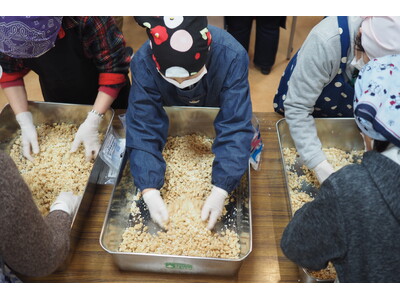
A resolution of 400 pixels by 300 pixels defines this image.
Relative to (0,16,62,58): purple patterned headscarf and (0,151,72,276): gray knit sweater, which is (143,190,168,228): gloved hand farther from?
(0,16,62,58): purple patterned headscarf

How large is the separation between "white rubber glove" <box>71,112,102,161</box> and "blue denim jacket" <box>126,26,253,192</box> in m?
0.23

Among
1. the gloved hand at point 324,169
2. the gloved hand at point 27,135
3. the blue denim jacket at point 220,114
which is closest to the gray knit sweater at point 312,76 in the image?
the gloved hand at point 324,169

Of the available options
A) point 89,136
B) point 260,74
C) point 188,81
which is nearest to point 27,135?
point 89,136

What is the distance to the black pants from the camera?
2826 millimetres

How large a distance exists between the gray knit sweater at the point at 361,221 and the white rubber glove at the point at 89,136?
0.95 m

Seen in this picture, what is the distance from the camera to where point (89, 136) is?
1.44 m

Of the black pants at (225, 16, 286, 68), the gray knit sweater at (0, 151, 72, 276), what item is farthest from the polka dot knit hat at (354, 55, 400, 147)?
the black pants at (225, 16, 286, 68)

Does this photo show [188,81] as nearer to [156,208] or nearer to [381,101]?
[156,208]

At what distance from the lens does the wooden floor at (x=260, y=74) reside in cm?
293

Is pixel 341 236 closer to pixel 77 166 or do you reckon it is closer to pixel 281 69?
pixel 77 166

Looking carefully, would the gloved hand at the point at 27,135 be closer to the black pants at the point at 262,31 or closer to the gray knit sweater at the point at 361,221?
the gray knit sweater at the point at 361,221

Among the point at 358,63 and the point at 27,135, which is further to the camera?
the point at 27,135

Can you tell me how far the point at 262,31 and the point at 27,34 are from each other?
7.12 feet

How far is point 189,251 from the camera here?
1163 mm
